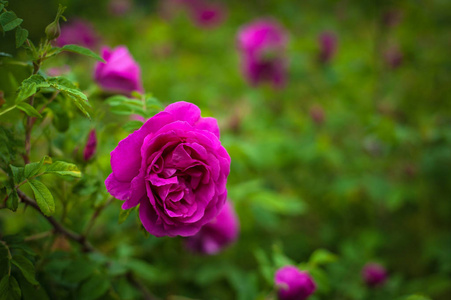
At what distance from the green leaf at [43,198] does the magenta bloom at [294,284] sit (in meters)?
0.57

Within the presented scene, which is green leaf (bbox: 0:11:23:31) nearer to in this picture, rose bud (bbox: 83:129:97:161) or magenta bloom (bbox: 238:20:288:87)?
rose bud (bbox: 83:129:97:161)

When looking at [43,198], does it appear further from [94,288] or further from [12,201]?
[94,288]

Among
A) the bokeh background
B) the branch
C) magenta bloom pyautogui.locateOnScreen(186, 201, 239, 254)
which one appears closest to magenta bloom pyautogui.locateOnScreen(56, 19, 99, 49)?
the bokeh background

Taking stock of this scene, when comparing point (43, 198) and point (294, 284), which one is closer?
point (43, 198)

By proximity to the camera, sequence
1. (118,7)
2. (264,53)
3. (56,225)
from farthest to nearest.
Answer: (118,7)
(264,53)
(56,225)

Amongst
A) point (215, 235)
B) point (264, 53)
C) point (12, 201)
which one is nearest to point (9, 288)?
point (12, 201)

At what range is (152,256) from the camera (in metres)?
1.44

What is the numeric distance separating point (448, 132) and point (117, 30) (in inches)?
109

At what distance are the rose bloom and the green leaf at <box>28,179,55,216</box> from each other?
0.32ft

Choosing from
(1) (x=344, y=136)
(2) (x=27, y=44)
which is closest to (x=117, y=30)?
(1) (x=344, y=136)

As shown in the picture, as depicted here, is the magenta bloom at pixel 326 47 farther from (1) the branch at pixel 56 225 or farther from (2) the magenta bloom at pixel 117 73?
(1) the branch at pixel 56 225

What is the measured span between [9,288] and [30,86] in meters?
0.32

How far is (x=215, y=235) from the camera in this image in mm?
1123

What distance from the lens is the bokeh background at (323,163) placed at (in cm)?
127
